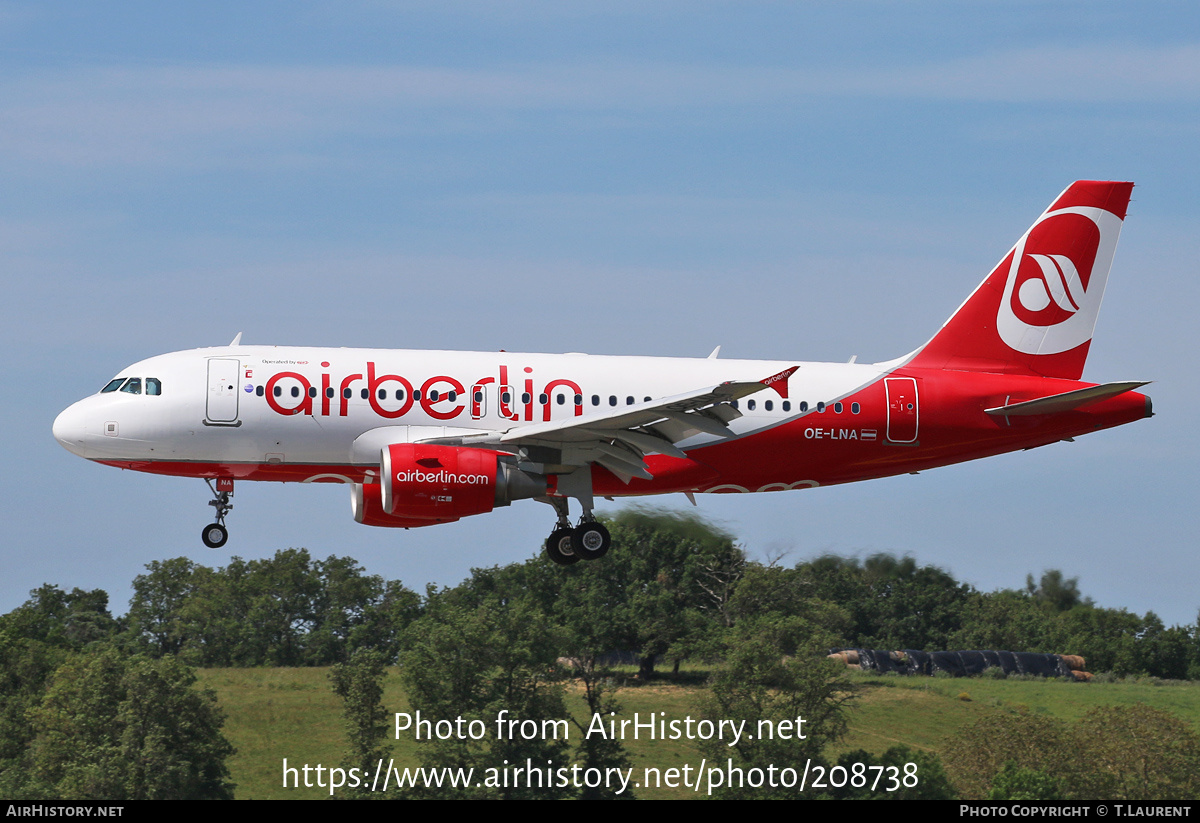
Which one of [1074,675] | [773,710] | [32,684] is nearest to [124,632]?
[32,684]

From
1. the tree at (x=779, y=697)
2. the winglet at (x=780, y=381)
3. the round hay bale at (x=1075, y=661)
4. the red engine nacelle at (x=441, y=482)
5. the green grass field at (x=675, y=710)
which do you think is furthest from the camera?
the round hay bale at (x=1075, y=661)

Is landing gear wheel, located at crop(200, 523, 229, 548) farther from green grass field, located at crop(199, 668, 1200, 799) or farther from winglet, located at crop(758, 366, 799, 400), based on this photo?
green grass field, located at crop(199, 668, 1200, 799)

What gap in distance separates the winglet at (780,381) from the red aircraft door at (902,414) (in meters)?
2.83

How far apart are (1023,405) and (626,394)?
10219 mm

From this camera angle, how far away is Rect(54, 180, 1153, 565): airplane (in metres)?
30.8

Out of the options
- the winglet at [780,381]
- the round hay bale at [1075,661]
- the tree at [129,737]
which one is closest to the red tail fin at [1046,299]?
the winglet at [780,381]

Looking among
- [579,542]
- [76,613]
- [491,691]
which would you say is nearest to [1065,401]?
[579,542]

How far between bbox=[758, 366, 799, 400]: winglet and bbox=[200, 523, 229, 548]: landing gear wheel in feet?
44.8

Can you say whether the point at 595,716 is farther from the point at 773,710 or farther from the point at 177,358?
the point at 177,358

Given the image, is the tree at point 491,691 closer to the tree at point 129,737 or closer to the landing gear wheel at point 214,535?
the tree at point 129,737

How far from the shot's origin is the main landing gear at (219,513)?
32375mm
